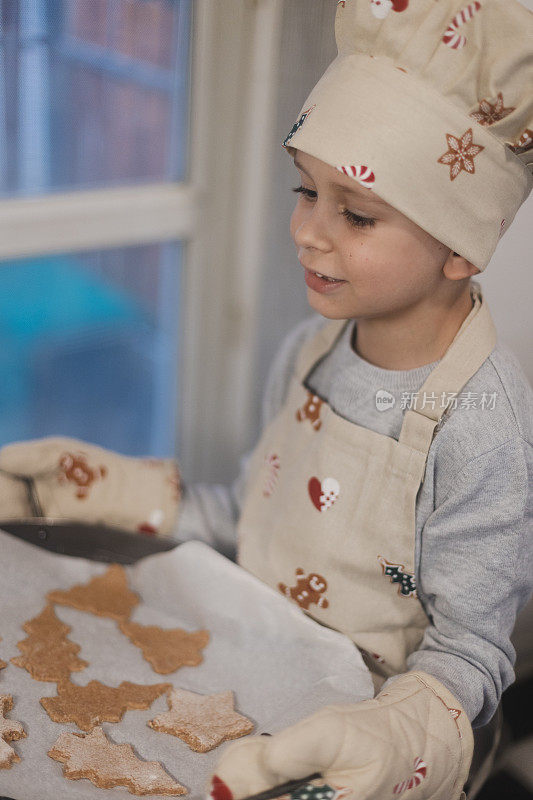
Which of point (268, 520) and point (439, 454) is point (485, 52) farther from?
point (268, 520)

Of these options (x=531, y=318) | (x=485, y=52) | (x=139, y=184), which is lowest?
(x=531, y=318)

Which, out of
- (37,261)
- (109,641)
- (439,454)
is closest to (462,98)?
(439,454)

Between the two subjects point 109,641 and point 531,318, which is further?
point 531,318

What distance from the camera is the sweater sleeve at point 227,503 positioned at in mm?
934

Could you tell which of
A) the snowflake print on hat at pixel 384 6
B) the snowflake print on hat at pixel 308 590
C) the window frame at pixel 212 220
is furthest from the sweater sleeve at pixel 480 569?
the window frame at pixel 212 220

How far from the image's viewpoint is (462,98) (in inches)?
24.0

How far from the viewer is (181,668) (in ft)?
2.46

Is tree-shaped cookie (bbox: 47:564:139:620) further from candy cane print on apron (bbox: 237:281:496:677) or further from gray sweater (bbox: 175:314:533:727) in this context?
gray sweater (bbox: 175:314:533:727)

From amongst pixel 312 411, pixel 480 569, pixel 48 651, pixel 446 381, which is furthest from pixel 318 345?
pixel 48 651

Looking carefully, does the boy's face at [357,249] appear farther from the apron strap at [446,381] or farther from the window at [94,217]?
the window at [94,217]

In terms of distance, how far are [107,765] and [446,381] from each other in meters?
0.41

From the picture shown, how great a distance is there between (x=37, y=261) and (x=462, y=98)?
0.66 metres

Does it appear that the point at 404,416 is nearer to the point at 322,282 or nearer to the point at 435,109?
the point at 322,282

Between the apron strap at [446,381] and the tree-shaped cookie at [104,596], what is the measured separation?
1.04ft
